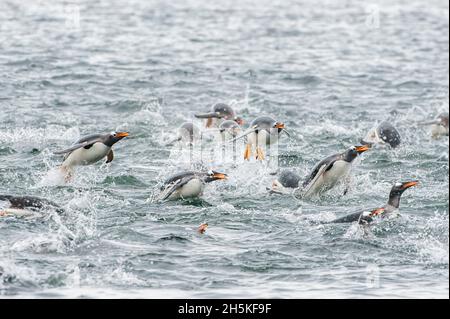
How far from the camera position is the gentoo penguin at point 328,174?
16.0 metres

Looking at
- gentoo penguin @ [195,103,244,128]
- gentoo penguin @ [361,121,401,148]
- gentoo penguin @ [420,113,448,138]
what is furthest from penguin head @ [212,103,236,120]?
gentoo penguin @ [420,113,448,138]

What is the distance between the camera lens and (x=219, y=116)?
847 inches

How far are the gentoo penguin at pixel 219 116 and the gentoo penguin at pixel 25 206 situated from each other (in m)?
7.89

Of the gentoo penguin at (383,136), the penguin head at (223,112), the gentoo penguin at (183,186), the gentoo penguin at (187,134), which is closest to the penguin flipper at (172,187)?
the gentoo penguin at (183,186)

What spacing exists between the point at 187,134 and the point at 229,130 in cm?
87

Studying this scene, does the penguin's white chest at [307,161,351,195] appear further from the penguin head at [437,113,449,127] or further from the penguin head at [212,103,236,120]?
the penguin head at [437,113,449,127]

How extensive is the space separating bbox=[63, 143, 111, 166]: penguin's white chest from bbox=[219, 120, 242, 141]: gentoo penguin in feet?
13.6

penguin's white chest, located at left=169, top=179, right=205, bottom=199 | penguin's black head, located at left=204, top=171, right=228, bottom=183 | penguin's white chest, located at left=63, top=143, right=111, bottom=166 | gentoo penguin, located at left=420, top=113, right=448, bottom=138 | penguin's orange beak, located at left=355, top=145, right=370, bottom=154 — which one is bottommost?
gentoo penguin, located at left=420, top=113, right=448, bottom=138

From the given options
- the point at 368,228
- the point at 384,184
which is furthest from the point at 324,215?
the point at 384,184

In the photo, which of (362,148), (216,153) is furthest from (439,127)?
(362,148)

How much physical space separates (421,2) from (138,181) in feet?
124

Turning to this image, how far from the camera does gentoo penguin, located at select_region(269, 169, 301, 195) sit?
16250 millimetres

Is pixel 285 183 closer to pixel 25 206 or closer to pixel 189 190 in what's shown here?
pixel 189 190

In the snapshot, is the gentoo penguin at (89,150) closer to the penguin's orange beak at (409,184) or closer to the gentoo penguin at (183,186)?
the gentoo penguin at (183,186)
